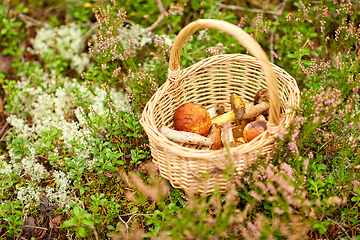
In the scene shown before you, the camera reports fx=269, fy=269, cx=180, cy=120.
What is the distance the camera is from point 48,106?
3.31 metres

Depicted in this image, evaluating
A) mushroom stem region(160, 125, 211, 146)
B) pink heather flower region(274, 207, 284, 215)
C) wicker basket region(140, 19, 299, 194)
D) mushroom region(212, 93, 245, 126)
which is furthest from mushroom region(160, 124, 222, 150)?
pink heather flower region(274, 207, 284, 215)

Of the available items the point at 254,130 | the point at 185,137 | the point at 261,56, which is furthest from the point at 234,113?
the point at 261,56

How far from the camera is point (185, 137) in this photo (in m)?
2.29

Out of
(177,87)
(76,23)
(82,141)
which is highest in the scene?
(76,23)

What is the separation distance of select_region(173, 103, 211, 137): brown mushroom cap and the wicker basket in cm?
20

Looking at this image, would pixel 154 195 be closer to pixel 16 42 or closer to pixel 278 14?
pixel 278 14

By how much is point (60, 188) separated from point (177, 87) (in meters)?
1.43

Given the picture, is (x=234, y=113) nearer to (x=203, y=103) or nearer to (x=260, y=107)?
(x=260, y=107)

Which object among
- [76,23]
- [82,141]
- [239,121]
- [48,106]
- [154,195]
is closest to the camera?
[154,195]

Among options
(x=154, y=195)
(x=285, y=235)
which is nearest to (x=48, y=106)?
(x=154, y=195)

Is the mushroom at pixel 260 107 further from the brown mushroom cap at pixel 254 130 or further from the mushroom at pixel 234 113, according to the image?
the brown mushroom cap at pixel 254 130

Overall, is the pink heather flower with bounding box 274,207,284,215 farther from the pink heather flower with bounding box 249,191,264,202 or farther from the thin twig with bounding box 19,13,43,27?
the thin twig with bounding box 19,13,43,27

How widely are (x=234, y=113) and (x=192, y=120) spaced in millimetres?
453

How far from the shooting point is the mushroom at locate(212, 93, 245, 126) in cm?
248
